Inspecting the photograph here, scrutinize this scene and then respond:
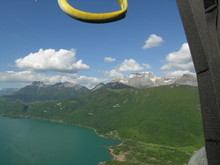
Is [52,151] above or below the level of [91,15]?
below

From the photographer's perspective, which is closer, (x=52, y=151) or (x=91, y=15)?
→ (x=91, y=15)

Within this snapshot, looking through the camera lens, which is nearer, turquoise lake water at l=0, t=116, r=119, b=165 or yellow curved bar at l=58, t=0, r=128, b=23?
yellow curved bar at l=58, t=0, r=128, b=23

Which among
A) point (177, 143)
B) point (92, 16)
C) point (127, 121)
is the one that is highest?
point (92, 16)

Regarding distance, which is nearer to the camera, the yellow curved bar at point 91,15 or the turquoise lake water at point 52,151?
the yellow curved bar at point 91,15

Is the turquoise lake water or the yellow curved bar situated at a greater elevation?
the yellow curved bar

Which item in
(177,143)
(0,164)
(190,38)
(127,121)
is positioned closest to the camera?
(190,38)

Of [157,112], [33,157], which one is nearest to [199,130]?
[157,112]

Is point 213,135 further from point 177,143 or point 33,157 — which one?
point 177,143

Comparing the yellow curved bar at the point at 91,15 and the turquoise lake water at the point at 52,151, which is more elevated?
the yellow curved bar at the point at 91,15
